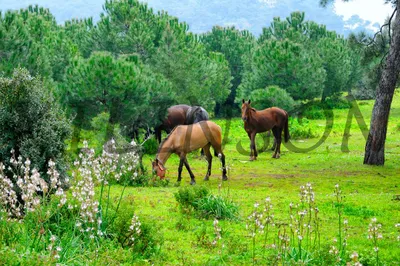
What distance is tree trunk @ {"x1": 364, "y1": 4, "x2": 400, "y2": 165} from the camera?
18.4 meters

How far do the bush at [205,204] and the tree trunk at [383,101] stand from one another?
977 centimetres

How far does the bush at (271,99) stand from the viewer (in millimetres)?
33406

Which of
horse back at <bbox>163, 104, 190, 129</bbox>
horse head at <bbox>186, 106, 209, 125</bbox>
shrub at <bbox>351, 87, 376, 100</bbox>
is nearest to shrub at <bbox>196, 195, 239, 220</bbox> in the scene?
horse head at <bbox>186, 106, 209, 125</bbox>

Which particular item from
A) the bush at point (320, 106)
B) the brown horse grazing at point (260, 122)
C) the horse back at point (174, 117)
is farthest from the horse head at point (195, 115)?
the bush at point (320, 106)

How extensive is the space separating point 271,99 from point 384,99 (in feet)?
49.0

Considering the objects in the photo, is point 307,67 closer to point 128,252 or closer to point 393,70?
point 393,70

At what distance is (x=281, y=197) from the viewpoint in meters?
13.6

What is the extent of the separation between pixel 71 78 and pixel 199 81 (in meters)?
17.5

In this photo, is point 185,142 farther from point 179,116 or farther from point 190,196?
point 179,116

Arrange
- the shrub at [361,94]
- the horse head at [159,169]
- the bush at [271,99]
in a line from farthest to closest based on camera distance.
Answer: the shrub at [361,94]
the bush at [271,99]
the horse head at [159,169]

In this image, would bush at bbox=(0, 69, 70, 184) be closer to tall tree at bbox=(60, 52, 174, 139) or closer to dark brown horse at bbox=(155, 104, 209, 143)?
tall tree at bbox=(60, 52, 174, 139)

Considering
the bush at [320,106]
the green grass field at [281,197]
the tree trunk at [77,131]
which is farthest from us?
the bush at [320,106]

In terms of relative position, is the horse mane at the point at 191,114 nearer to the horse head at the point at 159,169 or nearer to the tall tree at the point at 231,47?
the horse head at the point at 159,169

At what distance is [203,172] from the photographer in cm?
1978
